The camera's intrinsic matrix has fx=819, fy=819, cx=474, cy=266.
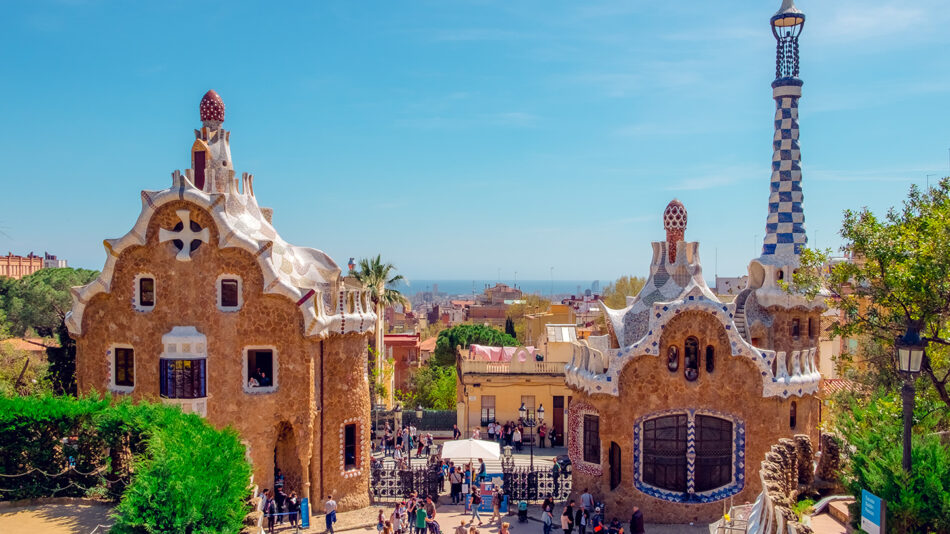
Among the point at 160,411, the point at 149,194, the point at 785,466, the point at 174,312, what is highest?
the point at 149,194

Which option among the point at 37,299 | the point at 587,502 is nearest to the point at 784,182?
the point at 587,502

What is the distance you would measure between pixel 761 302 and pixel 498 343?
28.6 meters

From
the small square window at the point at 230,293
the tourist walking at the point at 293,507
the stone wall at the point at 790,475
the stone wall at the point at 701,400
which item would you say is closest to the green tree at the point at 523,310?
the stone wall at the point at 701,400

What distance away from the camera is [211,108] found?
23594mm

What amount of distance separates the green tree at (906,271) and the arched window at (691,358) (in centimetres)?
514

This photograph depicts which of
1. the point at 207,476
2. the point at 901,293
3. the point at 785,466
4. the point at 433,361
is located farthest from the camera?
the point at 433,361

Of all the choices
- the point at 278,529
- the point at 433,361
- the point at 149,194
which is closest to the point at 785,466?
the point at 278,529

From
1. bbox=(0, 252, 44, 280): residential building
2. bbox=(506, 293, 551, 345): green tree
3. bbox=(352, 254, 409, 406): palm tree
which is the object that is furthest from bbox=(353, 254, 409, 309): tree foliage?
bbox=(0, 252, 44, 280): residential building

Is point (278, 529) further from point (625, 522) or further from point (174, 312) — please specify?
point (625, 522)

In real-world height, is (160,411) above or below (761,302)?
below

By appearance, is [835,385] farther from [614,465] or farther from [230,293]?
[230,293]

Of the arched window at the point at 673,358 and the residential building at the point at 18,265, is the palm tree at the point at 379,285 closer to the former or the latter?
the arched window at the point at 673,358

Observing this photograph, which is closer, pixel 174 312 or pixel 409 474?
pixel 174 312

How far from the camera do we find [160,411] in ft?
56.3
